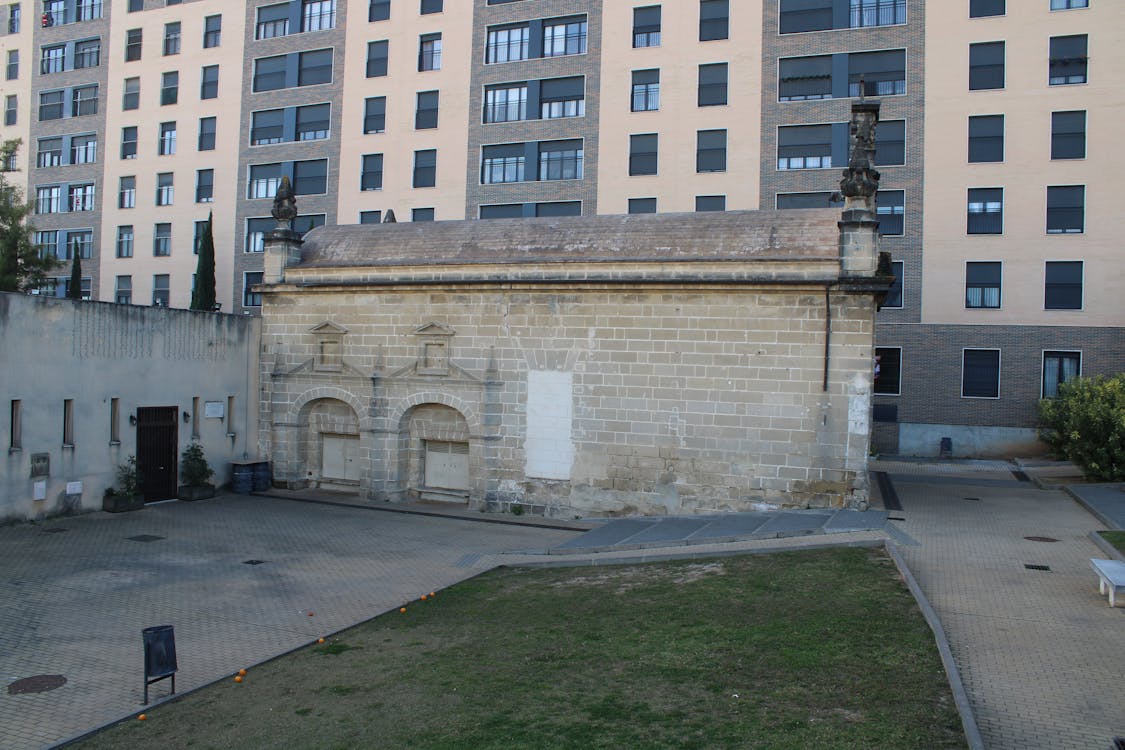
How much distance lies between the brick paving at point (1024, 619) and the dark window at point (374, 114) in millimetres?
30150

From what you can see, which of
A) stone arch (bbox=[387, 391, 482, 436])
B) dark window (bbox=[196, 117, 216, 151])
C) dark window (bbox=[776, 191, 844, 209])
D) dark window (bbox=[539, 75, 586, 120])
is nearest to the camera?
stone arch (bbox=[387, 391, 482, 436])

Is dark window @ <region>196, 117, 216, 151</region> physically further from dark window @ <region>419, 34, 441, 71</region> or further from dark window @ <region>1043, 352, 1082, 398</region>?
dark window @ <region>1043, 352, 1082, 398</region>

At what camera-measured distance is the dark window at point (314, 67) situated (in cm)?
4109

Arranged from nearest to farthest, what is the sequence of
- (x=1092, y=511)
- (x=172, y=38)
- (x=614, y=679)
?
(x=614, y=679)
(x=1092, y=511)
(x=172, y=38)

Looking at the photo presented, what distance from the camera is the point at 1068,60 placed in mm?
31562

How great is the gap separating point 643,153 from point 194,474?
22512 mm

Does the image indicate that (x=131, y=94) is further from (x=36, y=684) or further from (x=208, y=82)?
(x=36, y=684)

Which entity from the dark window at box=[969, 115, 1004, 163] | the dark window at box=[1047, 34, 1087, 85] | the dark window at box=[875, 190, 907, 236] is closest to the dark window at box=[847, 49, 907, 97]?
the dark window at box=[969, 115, 1004, 163]

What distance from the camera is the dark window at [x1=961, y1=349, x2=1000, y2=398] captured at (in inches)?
1277

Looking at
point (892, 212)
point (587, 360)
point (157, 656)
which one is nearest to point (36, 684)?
point (157, 656)

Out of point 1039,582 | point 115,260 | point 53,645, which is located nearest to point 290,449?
point 53,645

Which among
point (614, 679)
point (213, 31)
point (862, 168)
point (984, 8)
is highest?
point (213, 31)

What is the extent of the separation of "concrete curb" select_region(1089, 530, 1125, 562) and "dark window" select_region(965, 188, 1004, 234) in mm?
19287

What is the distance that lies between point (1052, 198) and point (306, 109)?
3305 cm
